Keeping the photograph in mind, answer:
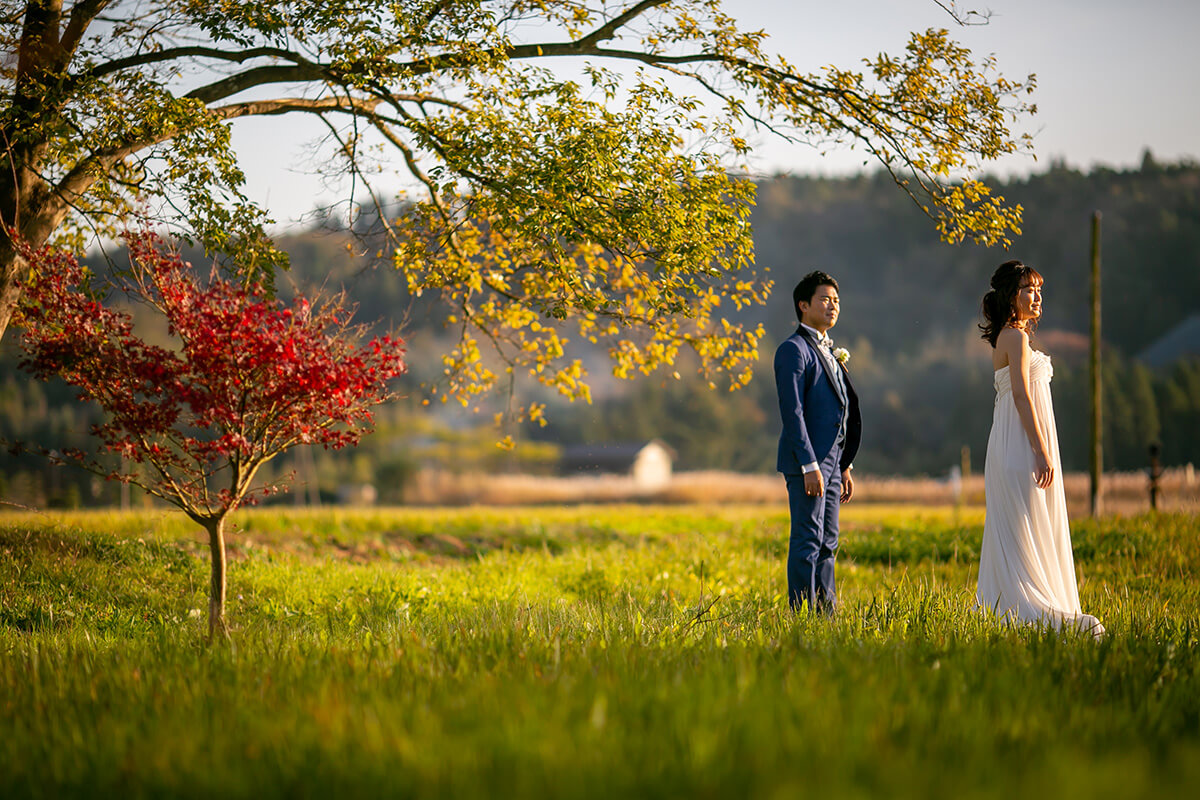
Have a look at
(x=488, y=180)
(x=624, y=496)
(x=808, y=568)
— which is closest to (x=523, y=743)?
(x=808, y=568)

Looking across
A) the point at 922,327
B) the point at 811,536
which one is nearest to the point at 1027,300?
the point at 811,536

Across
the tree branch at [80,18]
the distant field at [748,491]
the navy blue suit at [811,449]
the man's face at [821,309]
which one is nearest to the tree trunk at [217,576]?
the navy blue suit at [811,449]

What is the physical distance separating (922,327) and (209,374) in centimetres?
9069

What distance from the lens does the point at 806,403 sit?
6.41 metres

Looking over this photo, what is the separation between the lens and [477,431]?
3912 inches

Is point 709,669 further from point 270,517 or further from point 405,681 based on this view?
point 270,517

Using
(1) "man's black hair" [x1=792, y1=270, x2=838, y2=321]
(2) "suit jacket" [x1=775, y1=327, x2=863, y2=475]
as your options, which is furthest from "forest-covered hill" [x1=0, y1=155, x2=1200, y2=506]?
(2) "suit jacket" [x1=775, y1=327, x2=863, y2=475]

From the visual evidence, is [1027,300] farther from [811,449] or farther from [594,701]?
[594,701]

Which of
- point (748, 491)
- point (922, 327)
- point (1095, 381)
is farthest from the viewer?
point (922, 327)

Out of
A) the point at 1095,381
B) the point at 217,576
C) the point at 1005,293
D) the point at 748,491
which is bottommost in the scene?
the point at 748,491

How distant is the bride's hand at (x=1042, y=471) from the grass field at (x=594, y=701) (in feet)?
3.35

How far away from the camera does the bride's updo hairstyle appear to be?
20.6ft

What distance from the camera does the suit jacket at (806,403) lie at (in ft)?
20.2

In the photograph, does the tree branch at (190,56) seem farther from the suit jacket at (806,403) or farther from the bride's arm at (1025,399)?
the bride's arm at (1025,399)
